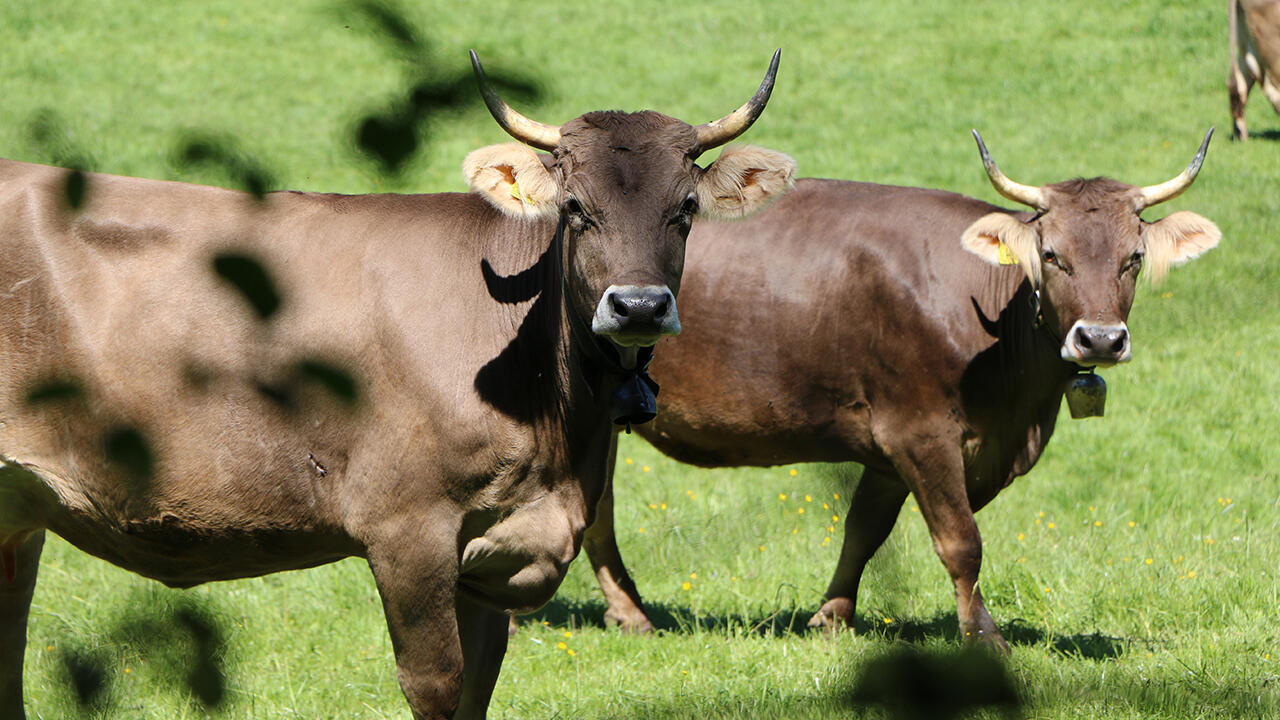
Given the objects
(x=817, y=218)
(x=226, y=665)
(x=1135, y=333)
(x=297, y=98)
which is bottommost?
(x=297, y=98)

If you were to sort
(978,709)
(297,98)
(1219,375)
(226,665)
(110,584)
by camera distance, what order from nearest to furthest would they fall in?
(978,709) < (226,665) < (110,584) < (1219,375) < (297,98)

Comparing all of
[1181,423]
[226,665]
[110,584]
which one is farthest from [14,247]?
[1181,423]

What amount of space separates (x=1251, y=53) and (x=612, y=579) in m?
14.2

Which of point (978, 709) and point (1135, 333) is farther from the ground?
point (978, 709)

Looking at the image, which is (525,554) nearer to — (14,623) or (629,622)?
(14,623)

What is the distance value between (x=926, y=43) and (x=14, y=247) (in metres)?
18.1

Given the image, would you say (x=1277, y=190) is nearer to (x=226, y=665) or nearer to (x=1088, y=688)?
(x=1088, y=688)

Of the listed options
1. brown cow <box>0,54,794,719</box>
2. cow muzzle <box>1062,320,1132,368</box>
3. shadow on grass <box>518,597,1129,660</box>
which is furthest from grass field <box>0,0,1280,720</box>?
cow muzzle <box>1062,320,1132,368</box>

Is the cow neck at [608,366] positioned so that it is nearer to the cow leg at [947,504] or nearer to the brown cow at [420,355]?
the brown cow at [420,355]

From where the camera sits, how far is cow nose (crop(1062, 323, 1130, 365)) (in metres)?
5.72

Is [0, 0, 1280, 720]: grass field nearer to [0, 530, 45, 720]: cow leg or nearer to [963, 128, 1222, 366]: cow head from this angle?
[0, 530, 45, 720]: cow leg

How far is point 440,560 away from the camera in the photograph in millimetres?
4062

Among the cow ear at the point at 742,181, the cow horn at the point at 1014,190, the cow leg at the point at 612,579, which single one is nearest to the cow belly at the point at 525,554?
the cow ear at the point at 742,181

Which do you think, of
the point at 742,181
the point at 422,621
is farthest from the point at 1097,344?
the point at 422,621
